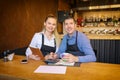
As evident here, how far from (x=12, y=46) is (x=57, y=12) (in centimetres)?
217

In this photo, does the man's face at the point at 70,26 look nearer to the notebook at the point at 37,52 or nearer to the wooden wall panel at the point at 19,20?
the notebook at the point at 37,52

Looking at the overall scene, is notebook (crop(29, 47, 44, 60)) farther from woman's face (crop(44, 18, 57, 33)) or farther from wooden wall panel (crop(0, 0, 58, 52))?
wooden wall panel (crop(0, 0, 58, 52))

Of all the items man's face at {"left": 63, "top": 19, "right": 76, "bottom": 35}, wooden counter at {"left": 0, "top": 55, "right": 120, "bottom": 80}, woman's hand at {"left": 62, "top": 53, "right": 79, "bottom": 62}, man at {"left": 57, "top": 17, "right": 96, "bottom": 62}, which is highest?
man's face at {"left": 63, "top": 19, "right": 76, "bottom": 35}

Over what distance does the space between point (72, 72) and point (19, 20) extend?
9.15 feet

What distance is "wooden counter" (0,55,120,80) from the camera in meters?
1.42

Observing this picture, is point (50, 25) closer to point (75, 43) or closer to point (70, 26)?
point (70, 26)

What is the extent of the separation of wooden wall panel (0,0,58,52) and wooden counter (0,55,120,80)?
6.10 feet

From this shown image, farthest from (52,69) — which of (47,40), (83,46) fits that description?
(47,40)

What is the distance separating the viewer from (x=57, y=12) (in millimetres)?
5402

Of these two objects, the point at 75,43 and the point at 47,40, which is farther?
the point at 47,40

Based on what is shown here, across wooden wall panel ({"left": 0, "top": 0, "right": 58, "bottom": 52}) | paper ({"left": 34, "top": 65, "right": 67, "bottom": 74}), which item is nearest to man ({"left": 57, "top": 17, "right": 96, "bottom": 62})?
paper ({"left": 34, "top": 65, "right": 67, "bottom": 74})

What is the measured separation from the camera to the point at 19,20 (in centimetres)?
400

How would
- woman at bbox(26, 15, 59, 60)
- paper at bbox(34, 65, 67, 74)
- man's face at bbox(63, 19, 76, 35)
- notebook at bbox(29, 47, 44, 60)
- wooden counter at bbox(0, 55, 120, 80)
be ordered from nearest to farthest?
wooden counter at bbox(0, 55, 120, 80), paper at bbox(34, 65, 67, 74), notebook at bbox(29, 47, 44, 60), man's face at bbox(63, 19, 76, 35), woman at bbox(26, 15, 59, 60)

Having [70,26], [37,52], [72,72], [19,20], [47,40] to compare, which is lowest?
[72,72]
